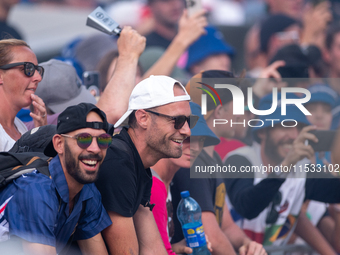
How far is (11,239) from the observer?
215 cm

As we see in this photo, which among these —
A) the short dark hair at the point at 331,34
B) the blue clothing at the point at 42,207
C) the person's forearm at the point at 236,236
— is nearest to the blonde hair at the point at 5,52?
the blue clothing at the point at 42,207

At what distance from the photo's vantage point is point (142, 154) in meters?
2.80

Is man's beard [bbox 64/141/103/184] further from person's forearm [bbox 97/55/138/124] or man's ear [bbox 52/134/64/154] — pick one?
person's forearm [bbox 97/55/138/124]

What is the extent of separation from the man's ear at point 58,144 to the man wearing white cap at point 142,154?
353 mm

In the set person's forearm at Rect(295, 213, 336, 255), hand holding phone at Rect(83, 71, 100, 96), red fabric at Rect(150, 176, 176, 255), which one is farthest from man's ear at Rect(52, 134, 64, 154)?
person's forearm at Rect(295, 213, 336, 255)

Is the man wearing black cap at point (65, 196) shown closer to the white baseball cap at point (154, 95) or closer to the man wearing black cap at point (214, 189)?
the white baseball cap at point (154, 95)

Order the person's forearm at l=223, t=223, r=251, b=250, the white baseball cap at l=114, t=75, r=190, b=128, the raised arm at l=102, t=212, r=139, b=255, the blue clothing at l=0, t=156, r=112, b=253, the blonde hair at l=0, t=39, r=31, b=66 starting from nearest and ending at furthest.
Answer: the blue clothing at l=0, t=156, r=112, b=253 < the raised arm at l=102, t=212, r=139, b=255 < the white baseball cap at l=114, t=75, r=190, b=128 < the blonde hair at l=0, t=39, r=31, b=66 < the person's forearm at l=223, t=223, r=251, b=250

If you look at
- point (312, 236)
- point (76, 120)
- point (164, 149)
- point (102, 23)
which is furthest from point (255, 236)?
point (76, 120)

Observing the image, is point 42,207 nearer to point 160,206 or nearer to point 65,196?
point 65,196

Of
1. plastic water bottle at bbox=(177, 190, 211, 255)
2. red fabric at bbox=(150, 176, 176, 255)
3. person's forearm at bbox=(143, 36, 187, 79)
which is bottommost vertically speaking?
plastic water bottle at bbox=(177, 190, 211, 255)

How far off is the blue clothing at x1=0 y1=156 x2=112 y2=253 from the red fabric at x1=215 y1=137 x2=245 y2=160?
2.13 m

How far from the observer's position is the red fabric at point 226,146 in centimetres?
439

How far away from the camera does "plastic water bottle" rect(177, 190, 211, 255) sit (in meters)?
3.05

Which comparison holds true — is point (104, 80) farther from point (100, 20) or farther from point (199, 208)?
point (199, 208)
